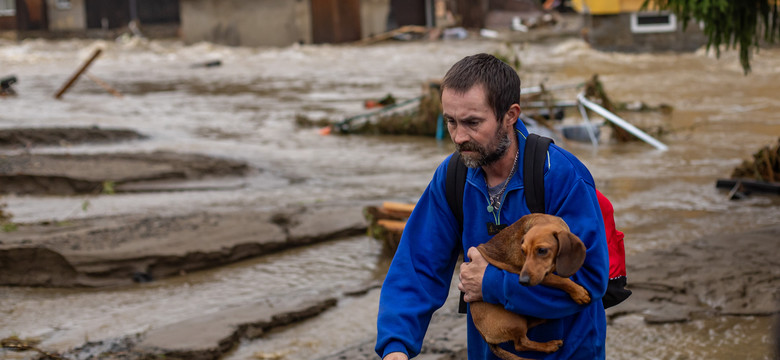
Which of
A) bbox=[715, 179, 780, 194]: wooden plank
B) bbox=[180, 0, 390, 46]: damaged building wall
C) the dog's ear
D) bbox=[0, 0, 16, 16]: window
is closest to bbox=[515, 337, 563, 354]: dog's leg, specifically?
the dog's ear

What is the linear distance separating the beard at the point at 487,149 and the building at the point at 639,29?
20665 millimetres

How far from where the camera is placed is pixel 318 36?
30109 millimetres

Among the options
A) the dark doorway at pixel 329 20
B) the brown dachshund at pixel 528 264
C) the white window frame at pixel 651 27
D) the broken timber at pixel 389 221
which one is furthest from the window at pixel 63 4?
the brown dachshund at pixel 528 264

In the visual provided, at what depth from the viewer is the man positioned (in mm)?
1971

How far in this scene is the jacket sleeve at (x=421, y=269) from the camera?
7.09ft

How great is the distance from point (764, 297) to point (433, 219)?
119 inches

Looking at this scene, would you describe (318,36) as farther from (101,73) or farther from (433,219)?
(433,219)

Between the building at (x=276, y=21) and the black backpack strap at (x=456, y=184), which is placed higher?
the black backpack strap at (x=456, y=184)

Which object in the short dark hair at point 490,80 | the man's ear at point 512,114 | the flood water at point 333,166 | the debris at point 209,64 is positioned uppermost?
the short dark hair at point 490,80

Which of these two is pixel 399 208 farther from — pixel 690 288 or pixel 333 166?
pixel 333 166

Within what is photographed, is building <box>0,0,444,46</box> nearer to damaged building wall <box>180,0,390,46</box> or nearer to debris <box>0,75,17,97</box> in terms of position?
damaged building wall <box>180,0,390,46</box>

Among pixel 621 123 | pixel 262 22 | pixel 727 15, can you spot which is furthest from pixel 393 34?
pixel 727 15

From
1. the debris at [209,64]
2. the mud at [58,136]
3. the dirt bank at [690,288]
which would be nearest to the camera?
the dirt bank at [690,288]

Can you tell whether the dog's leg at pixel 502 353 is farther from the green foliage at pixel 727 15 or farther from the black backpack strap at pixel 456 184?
the green foliage at pixel 727 15
